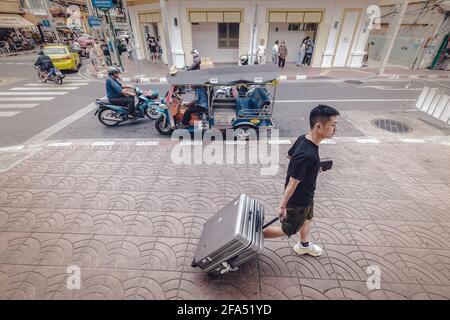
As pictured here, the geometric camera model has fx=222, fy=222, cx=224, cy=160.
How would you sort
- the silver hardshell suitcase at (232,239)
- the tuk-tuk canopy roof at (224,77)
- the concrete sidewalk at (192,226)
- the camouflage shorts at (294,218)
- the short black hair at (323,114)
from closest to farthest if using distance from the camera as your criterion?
the short black hair at (323,114) → the silver hardshell suitcase at (232,239) → the camouflage shorts at (294,218) → the concrete sidewalk at (192,226) → the tuk-tuk canopy roof at (224,77)

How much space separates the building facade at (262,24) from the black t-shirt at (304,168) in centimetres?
1259

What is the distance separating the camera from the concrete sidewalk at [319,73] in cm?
1321

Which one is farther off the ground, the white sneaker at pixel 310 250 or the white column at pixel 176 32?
the white column at pixel 176 32

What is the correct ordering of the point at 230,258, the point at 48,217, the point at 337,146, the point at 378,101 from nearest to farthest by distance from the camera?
the point at 230,258 → the point at 48,217 → the point at 337,146 → the point at 378,101

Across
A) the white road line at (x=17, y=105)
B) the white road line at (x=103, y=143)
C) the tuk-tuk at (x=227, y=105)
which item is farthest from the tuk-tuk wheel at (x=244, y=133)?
the white road line at (x=17, y=105)

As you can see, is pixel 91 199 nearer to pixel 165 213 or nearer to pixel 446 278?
pixel 165 213

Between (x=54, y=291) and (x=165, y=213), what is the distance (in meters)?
1.66

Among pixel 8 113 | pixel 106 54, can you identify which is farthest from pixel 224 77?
pixel 106 54

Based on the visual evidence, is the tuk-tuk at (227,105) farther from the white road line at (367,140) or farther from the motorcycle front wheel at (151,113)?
the white road line at (367,140)

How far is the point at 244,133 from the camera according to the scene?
6016 mm

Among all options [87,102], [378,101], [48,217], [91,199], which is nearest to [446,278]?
[91,199]

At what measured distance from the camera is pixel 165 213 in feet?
12.4

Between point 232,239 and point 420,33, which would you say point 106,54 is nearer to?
point 232,239

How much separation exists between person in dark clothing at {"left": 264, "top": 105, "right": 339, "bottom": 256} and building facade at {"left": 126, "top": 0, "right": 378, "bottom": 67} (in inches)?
494
